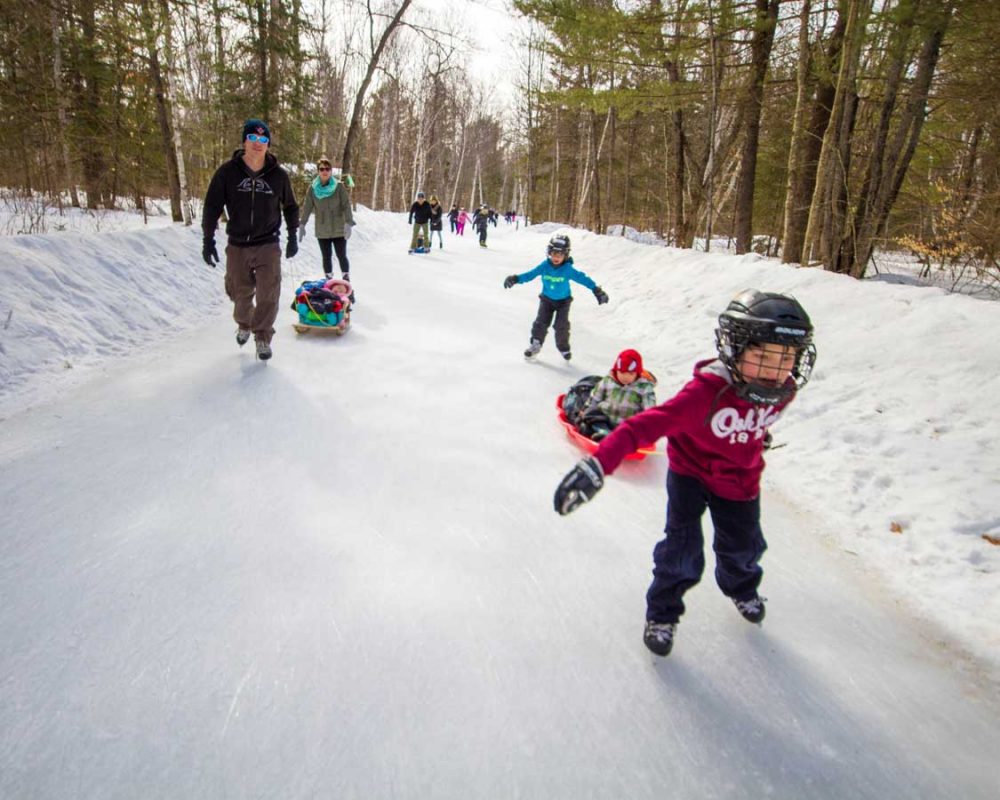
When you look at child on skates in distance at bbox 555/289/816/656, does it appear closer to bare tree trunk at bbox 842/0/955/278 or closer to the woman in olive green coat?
bare tree trunk at bbox 842/0/955/278

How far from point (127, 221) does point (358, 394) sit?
9.61m

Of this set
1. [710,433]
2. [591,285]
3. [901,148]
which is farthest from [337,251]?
[901,148]

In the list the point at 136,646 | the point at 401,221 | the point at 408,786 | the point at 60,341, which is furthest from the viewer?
the point at 401,221

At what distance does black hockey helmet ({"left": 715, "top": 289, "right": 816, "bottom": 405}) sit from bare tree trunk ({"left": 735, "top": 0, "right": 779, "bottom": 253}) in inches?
387

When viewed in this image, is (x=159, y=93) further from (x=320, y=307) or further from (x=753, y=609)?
(x=753, y=609)

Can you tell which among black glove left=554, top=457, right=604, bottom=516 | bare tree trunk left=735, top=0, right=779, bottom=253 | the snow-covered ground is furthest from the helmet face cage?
bare tree trunk left=735, top=0, right=779, bottom=253

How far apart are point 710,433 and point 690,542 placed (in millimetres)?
460

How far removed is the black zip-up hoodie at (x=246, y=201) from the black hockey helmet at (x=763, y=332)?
159 inches

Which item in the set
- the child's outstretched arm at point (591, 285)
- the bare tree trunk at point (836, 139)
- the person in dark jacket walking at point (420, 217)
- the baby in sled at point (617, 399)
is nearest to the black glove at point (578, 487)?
the baby in sled at point (617, 399)

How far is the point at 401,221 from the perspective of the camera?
85.5 feet

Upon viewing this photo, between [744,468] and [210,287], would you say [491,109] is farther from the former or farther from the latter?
[744,468]

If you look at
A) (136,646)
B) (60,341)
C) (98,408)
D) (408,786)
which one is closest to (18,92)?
(60,341)

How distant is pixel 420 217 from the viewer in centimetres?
1430

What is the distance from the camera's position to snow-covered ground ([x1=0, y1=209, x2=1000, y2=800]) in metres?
1.61
